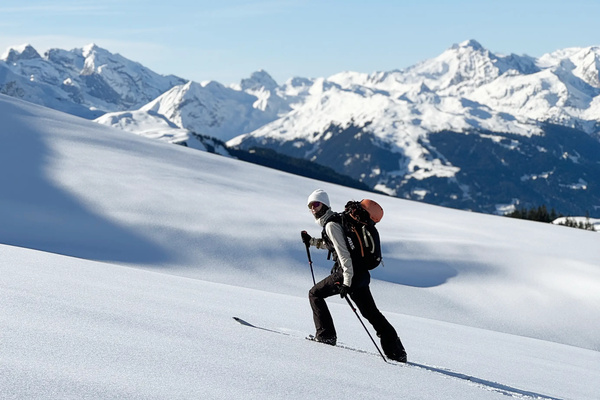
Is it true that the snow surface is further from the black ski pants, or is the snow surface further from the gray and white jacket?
the gray and white jacket

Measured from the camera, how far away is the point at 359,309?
33.3 feet

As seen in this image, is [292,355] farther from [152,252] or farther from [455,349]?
[152,252]

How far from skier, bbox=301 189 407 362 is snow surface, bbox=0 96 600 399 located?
53cm

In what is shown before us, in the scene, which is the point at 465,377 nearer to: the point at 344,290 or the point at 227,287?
the point at 344,290

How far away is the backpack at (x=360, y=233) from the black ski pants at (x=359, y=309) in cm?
43

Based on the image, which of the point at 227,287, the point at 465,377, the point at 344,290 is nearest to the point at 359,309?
the point at 344,290

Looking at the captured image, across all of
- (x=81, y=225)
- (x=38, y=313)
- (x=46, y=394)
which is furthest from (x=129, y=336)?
(x=81, y=225)

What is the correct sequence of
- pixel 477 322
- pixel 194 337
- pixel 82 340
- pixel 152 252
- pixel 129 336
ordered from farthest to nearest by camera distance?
pixel 152 252 < pixel 477 322 < pixel 194 337 < pixel 129 336 < pixel 82 340

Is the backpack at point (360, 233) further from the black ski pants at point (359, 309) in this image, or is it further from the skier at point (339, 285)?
the black ski pants at point (359, 309)

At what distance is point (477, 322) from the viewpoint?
24141 millimetres

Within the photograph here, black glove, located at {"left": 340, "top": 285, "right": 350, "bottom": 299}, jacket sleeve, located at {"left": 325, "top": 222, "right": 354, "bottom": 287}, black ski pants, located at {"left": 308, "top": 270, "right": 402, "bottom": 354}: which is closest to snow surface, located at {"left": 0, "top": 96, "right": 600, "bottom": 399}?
black ski pants, located at {"left": 308, "top": 270, "right": 402, "bottom": 354}

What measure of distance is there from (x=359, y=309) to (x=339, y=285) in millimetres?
481

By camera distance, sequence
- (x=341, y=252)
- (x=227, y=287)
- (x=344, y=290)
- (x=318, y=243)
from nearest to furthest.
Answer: (x=341, y=252), (x=344, y=290), (x=318, y=243), (x=227, y=287)

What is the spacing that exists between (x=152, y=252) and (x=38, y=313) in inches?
725
